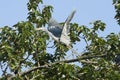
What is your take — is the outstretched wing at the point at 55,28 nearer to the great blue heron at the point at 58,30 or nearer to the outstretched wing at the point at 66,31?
the great blue heron at the point at 58,30

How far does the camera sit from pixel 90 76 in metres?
13.8

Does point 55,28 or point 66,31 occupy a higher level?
point 55,28

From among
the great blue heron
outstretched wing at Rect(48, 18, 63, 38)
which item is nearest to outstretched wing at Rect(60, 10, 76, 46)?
the great blue heron

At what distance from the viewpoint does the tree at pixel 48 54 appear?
1392 centimetres

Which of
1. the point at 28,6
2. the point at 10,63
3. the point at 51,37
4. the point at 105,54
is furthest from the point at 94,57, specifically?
the point at 28,6

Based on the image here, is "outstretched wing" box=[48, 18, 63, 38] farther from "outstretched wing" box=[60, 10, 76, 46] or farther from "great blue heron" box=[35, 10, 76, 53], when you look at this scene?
"outstretched wing" box=[60, 10, 76, 46]

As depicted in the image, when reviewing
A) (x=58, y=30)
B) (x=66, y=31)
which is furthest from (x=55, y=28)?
(x=66, y=31)

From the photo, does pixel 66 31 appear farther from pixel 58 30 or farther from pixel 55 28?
pixel 55 28

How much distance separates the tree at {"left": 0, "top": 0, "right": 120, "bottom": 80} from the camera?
548 inches

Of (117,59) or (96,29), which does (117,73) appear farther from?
(96,29)

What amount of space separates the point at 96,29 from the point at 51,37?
272 centimetres

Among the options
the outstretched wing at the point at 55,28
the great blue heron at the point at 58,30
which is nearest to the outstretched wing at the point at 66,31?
the great blue heron at the point at 58,30

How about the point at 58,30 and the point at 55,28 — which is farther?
the point at 58,30

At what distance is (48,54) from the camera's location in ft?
52.4
